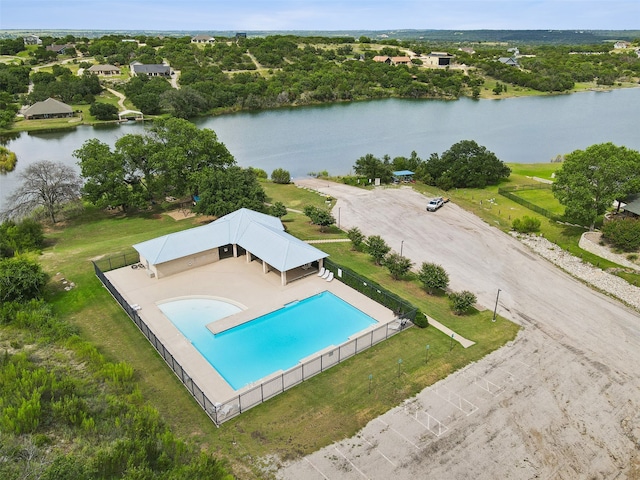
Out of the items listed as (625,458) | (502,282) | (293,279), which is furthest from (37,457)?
(502,282)

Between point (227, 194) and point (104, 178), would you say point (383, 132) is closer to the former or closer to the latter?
point (227, 194)

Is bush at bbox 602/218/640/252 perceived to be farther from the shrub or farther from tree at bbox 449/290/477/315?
the shrub

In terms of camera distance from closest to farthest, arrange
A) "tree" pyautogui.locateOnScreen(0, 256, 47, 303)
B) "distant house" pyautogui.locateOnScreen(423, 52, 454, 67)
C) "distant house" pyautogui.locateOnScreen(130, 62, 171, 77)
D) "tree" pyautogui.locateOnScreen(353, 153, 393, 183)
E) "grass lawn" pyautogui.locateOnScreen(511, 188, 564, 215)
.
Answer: "tree" pyautogui.locateOnScreen(0, 256, 47, 303) < "grass lawn" pyautogui.locateOnScreen(511, 188, 564, 215) < "tree" pyautogui.locateOnScreen(353, 153, 393, 183) < "distant house" pyautogui.locateOnScreen(130, 62, 171, 77) < "distant house" pyautogui.locateOnScreen(423, 52, 454, 67)

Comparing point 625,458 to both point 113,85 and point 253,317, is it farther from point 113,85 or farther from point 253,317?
point 113,85

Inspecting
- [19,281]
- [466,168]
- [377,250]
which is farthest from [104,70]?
[377,250]

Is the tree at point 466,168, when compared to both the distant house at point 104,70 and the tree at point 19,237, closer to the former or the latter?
the tree at point 19,237

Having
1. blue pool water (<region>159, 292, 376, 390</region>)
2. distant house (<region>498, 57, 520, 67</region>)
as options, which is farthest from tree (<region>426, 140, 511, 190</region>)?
distant house (<region>498, 57, 520, 67</region>)

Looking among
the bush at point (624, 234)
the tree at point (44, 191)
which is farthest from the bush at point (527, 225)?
the tree at point (44, 191)
